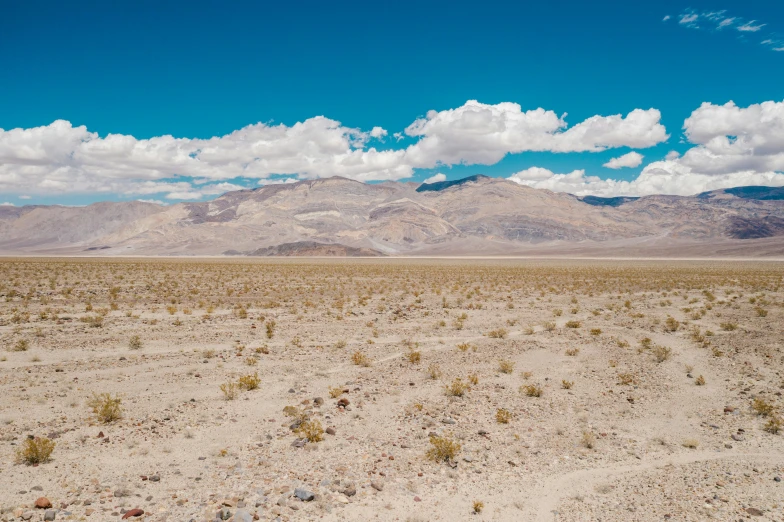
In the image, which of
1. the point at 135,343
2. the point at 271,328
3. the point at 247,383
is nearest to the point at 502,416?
the point at 247,383

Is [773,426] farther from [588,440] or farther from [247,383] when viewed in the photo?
[247,383]

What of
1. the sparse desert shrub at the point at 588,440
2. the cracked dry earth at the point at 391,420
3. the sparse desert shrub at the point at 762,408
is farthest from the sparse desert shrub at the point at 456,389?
the sparse desert shrub at the point at 762,408

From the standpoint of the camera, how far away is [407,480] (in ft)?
23.5

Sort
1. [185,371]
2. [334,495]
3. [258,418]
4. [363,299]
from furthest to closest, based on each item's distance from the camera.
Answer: [363,299] < [185,371] < [258,418] < [334,495]

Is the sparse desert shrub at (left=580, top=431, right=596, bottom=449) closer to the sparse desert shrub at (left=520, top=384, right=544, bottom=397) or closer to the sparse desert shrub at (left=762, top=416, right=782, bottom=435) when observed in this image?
the sparse desert shrub at (left=520, top=384, right=544, bottom=397)

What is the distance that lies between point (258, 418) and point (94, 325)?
12804 millimetres

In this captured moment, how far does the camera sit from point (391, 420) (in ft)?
30.9

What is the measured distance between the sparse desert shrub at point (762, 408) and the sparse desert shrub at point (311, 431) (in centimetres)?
883

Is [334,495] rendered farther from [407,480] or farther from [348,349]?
[348,349]

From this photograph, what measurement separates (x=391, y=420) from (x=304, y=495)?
3130 mm

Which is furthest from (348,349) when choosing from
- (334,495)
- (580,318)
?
(580,318)

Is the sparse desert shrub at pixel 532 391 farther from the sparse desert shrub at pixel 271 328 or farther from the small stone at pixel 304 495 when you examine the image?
the sparse desert shrub at pixel 271 328

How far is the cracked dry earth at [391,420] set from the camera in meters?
6.55

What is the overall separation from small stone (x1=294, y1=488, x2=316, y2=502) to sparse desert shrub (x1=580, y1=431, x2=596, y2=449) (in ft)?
15.9
